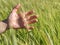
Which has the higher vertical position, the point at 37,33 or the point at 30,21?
the point at 30,21

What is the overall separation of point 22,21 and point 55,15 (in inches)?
46.1

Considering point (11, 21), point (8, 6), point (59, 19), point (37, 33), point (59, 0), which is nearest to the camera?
point (11, 21)

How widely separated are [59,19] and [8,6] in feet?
2.85

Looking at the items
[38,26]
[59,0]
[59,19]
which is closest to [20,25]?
[38,26]

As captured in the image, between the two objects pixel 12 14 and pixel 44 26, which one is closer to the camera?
pixel 12 14

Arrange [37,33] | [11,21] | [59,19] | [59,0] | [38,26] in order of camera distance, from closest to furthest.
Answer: [11,21] → [37,33] → [38,26] → [59,19] → [59,0]

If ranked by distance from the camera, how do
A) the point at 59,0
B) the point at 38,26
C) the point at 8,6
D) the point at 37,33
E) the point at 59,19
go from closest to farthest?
the point at 37,33
the point at 38,26
the point at 59,19
the point at 8,6
the point at 59,0

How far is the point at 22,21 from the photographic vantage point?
4.85ft

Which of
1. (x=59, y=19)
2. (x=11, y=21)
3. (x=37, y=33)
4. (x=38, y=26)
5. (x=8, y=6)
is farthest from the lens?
(x=8, y=6)

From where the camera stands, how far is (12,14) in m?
1.51

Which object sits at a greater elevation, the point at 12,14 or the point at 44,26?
the point at 12,14

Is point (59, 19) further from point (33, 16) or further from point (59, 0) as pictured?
point (59, 0)

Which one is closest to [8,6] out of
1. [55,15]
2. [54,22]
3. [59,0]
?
[55,15]

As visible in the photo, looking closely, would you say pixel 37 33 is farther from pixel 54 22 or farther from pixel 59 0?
pixel 59 0
